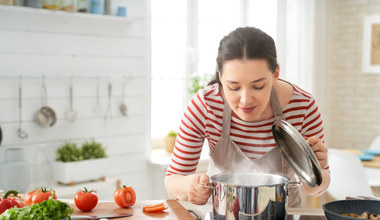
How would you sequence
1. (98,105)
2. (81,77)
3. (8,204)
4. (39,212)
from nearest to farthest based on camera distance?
(39,212)
(8,204)
(81,77)
(98,105)

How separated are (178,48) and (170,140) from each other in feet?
2.83

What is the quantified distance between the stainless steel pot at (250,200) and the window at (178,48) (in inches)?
115

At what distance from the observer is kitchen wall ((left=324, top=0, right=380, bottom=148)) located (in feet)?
16.3

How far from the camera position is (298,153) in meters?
1.39

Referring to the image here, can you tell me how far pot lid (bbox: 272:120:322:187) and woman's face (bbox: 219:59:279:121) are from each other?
0.10m

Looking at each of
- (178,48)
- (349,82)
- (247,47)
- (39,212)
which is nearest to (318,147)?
(247,47)

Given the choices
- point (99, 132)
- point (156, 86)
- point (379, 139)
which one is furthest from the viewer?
point (379, 139)

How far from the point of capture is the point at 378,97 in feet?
16.1

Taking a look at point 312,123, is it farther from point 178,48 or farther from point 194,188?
point 178,48

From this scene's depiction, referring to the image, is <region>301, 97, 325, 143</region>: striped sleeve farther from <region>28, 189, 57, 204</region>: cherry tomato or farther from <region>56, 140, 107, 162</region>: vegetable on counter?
<region>56, 140, 107, 162</region>: vegetable on counter

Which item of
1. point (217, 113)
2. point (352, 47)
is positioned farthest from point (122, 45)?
point (352, 47)

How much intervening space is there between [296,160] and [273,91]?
0.40 m

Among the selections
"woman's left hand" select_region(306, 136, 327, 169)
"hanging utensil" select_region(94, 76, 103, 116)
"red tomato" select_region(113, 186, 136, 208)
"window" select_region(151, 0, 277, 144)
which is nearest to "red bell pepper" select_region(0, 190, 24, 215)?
"red tomato" select_region(113, 186, 136, 208)

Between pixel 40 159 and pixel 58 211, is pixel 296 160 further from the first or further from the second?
pixel 40 159
